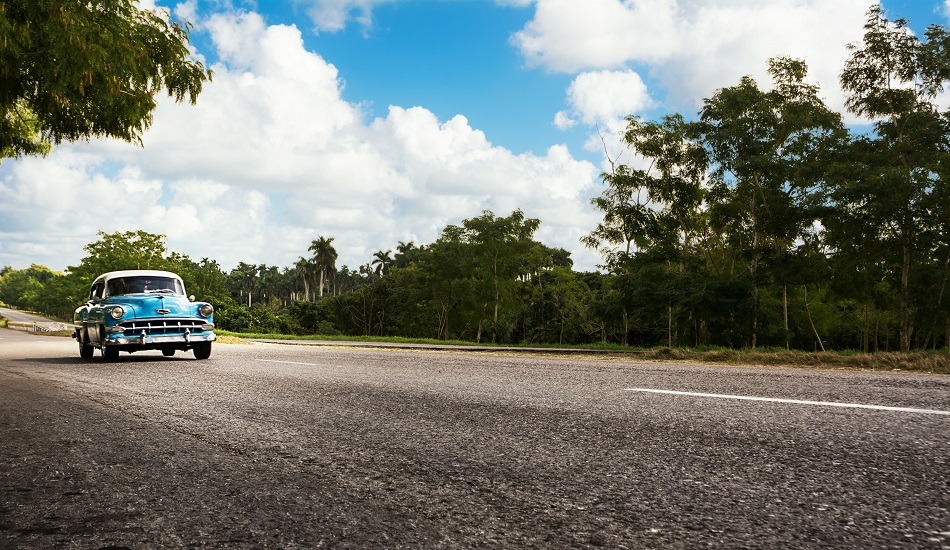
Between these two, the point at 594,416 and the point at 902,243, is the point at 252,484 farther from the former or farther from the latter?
the point at 902,243

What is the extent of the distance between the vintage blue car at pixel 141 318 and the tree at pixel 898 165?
68.5 ft

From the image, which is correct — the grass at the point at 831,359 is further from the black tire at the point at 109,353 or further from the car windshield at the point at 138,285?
the black tire at the point at 109,353

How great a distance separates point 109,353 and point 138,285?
5.44 feet

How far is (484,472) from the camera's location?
300 centimetres

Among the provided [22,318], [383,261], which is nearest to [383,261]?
[383,261]

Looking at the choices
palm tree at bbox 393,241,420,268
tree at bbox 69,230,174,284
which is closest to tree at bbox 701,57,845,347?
tree at bbox 69,230,174,284

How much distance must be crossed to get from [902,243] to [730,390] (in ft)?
70.6

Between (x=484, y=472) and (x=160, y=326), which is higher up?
(x=160, y=326)

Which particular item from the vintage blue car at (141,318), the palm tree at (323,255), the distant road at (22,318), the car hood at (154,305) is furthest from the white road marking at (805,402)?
the palm tree at (323,255)

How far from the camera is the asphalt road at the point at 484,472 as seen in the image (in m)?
2.16

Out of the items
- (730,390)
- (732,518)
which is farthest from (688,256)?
(732,518)

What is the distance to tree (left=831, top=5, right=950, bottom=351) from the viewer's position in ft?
72.8

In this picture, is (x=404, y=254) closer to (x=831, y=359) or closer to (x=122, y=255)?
(x=122, y=255)

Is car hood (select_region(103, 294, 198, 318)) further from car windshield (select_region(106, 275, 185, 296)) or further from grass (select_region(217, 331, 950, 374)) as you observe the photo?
grass (select_region(217, 331, 950, 374))
